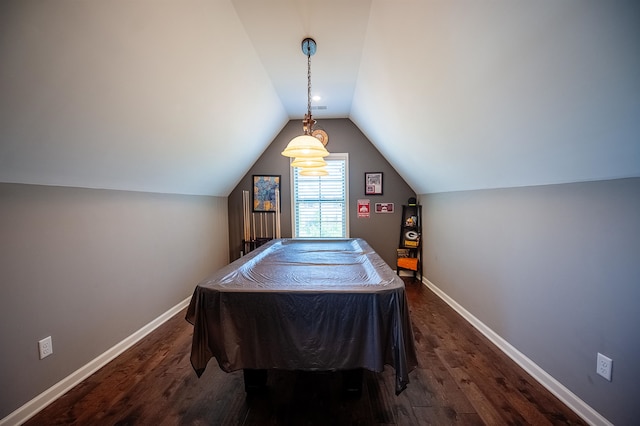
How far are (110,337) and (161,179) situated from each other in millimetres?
1564

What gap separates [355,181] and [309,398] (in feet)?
11.7

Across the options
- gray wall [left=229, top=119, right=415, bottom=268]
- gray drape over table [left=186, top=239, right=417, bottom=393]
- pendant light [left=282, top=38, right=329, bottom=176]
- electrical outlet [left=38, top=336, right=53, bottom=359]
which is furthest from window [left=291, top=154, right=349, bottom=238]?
electrical outlet [left=38, top=336, right=53, bottom=359]

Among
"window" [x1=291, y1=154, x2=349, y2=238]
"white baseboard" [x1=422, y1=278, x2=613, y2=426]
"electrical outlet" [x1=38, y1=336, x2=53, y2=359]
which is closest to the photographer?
"white baseboard" [x1=422, y1=278, x2=613, y2=426]

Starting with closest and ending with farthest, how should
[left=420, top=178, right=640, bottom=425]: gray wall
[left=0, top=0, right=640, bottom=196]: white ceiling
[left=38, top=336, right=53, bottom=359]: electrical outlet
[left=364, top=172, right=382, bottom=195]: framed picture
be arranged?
[left=0, top=0, right=640, bottom=196]: white ceiling, [left=420, top=178, right=640, bottom=425]: gray wall, [left=38, top=336, right=53, bottom=359]: electrical outlet, [left=364, top=172, right=382, bottom=195]: framed picture

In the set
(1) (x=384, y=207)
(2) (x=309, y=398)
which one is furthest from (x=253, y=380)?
(1) (x=384, y=207)

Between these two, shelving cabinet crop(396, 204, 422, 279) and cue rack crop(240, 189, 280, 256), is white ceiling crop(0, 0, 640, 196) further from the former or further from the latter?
cue rack crop(240, 189, 280, 256)

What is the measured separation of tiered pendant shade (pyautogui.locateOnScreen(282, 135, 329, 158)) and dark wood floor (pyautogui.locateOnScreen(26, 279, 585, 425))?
1.78m

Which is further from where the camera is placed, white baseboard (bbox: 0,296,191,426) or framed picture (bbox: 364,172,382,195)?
framed picture (bbox: 364,172,382,195)

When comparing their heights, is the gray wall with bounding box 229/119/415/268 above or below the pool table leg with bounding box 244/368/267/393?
above

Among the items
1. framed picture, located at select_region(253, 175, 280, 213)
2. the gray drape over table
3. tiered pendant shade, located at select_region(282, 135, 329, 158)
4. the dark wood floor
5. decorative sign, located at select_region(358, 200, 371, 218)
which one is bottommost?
the dark wood floor

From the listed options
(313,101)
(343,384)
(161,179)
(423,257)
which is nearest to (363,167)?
(313,101)

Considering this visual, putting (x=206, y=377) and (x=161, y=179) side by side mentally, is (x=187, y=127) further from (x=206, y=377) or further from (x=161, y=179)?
(x=206, y=377)

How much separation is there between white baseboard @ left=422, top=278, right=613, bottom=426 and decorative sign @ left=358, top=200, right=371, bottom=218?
7.37 ft

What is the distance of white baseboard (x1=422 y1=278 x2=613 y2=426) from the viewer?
1485mm
